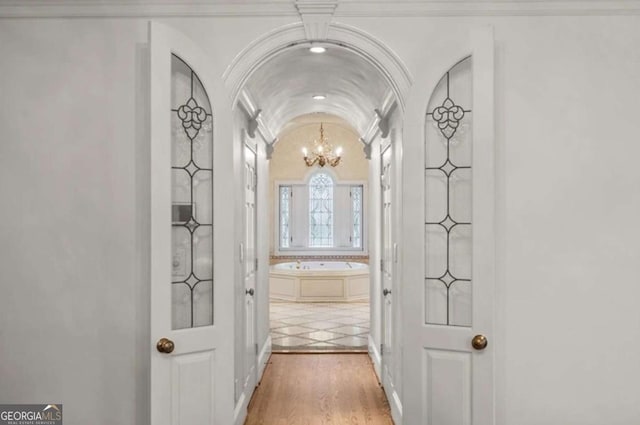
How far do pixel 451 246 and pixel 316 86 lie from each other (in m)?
2.48

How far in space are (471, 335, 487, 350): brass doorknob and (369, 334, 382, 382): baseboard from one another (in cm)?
222

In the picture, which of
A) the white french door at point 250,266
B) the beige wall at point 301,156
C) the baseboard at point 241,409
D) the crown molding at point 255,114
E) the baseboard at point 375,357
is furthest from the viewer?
the beige wall at point 301,156

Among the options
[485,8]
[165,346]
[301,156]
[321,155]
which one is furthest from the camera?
[301,156]

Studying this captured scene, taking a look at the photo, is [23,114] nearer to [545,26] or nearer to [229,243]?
[229,243]

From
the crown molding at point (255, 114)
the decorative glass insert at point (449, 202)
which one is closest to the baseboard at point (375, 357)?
the decorative glass insert at point (449, 202)

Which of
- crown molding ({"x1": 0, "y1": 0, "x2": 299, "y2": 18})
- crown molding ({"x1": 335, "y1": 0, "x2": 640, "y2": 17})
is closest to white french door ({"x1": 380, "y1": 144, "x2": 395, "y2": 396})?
crown molding ({"x1": 335, "y1": 0, "x2": 640, "y2": 17})

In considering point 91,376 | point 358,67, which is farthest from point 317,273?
point 91,376

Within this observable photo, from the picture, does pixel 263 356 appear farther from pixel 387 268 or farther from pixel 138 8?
pixel 138 8

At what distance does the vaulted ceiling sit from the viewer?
3.58 m

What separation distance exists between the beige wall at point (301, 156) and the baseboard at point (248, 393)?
223 inches

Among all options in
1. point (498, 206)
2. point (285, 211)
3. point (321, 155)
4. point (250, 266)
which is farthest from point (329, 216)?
point (498, 206)

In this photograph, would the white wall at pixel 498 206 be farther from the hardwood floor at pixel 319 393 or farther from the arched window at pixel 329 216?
the arched window at pixel 329 216

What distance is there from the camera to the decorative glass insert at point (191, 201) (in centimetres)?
252

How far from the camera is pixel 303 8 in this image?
2652 mm
